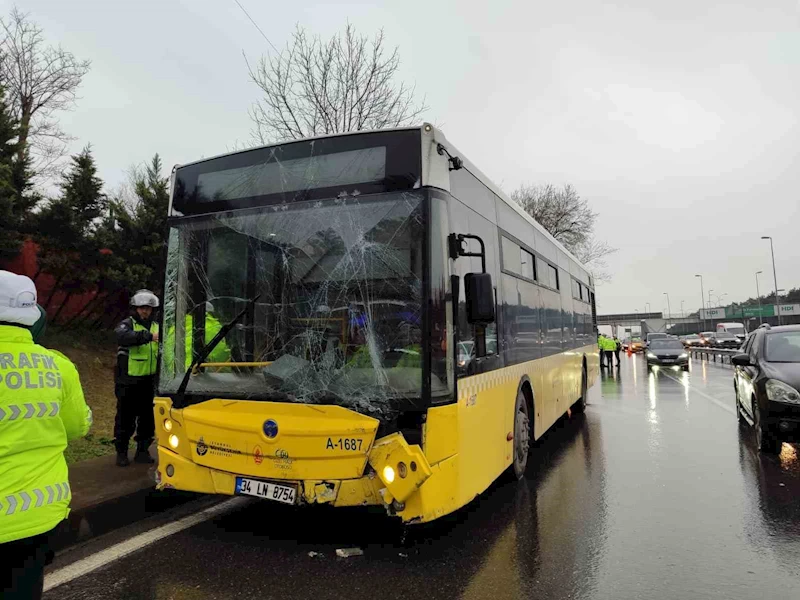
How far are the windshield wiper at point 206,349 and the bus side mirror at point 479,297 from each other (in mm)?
1711

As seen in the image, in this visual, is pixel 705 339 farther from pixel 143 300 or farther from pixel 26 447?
pixel 26 447

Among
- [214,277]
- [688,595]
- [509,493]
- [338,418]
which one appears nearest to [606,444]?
[509,493]

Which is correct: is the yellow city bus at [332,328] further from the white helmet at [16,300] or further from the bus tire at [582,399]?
the bus tire at [582,399]

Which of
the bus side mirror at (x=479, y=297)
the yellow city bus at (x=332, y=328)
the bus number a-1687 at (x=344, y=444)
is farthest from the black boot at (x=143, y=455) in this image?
the bus side mirror at (x=479, y=297)

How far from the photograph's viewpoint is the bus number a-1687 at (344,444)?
380 cm

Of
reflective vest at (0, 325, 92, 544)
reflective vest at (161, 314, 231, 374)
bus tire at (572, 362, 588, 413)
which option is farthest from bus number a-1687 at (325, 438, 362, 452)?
bus tire at (572, 362, 588, 413)

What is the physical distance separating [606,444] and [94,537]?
6.95 metres

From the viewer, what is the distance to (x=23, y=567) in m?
2.11

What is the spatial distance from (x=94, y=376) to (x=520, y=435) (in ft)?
39.6

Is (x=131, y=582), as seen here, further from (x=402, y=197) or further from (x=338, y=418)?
(x=402, y=197)

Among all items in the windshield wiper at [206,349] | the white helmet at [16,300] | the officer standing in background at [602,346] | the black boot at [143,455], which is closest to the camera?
the white helmet at [16,300]

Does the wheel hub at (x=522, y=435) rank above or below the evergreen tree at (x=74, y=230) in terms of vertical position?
below

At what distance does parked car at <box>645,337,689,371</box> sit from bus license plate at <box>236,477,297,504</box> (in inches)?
988

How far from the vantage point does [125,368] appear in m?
6.31
